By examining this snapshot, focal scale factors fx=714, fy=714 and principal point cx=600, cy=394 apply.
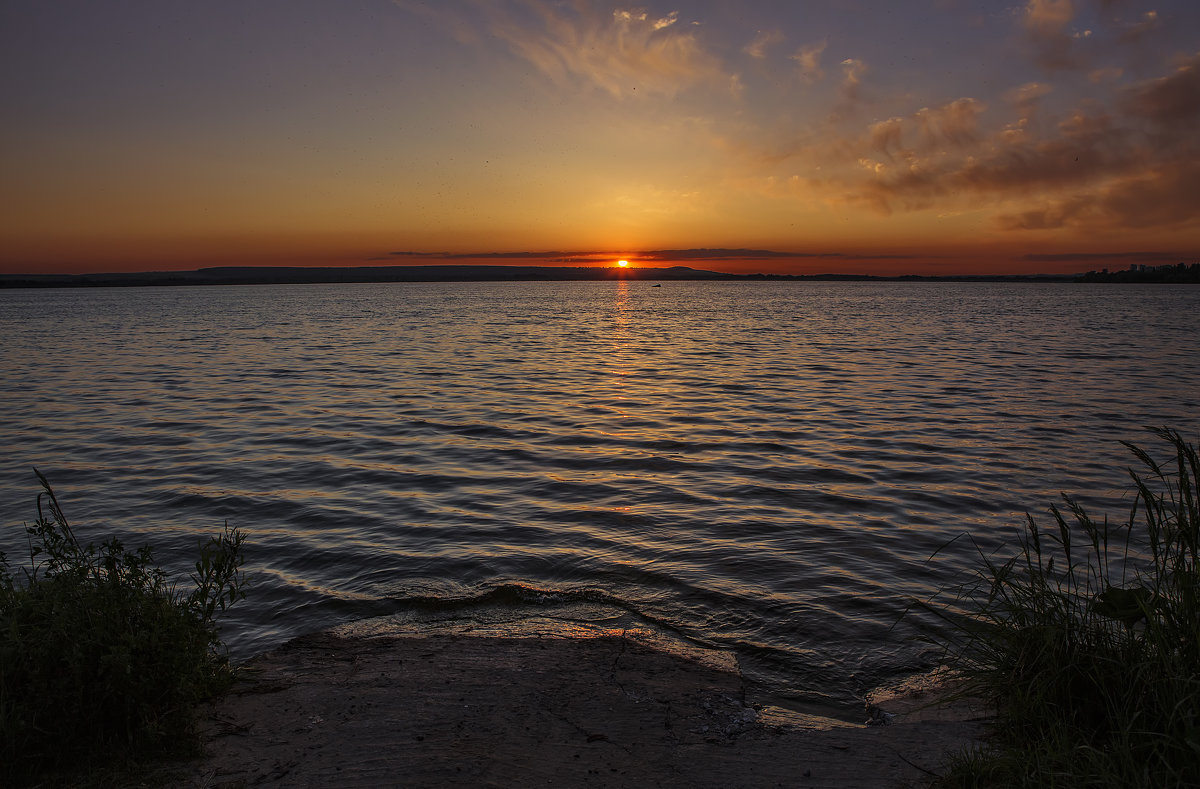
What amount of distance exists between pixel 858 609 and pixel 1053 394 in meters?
15.7

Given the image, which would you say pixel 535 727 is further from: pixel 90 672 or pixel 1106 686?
pixel 1106 686

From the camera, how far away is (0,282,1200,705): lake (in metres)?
7.00

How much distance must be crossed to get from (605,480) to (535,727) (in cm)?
714

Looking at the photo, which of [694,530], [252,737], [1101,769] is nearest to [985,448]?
[694,530]

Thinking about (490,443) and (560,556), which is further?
(490,443)

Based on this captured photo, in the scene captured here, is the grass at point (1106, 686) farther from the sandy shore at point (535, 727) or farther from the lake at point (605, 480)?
the lake at point (605, 480)

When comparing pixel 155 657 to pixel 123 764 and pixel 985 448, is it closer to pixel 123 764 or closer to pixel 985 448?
pixel 123 764

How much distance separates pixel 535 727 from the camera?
4523 mm

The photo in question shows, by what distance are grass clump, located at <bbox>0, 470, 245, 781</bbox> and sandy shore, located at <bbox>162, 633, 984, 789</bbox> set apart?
1.16 feet

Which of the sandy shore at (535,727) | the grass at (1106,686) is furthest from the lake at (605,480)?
the grass at (1106,686)

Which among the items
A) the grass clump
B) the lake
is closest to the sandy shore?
the grass clump

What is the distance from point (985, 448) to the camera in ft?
43.8

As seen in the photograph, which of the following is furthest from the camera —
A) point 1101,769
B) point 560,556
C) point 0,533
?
point 0,533

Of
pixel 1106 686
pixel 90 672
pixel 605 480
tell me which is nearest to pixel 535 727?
pixel 90 672
